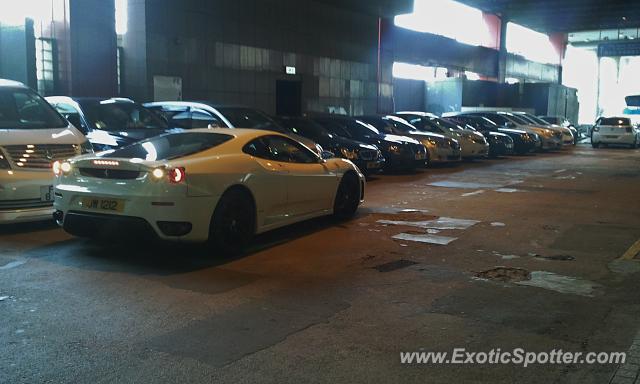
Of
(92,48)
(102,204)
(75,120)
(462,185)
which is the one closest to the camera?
(102,204)

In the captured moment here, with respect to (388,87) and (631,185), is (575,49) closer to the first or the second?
(388,87)

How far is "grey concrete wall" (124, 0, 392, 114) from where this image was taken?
20.2m

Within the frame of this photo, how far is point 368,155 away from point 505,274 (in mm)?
8066

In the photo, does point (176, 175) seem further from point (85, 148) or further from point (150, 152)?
point (85, 148)

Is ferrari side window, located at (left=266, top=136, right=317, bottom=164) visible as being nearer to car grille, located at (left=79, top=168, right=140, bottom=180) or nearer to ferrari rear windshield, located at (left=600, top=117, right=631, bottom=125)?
car grille, located at (left=79, top=168, right=140, bottom=180)

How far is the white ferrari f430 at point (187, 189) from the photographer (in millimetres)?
6465

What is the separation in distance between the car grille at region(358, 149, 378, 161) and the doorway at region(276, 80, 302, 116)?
11.7 meters

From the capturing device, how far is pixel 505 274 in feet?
21.5

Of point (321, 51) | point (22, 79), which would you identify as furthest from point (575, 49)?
point (22, 79)

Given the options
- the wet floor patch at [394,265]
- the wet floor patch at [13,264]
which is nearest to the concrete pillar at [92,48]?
the wet floor patch at [13,264]

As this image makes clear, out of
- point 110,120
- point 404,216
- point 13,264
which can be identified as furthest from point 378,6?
point 13,264

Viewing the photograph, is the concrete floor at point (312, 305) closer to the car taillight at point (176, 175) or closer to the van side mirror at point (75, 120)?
the car taillight at point (176, 175)

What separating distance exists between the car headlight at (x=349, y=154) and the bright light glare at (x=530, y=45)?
33831mm

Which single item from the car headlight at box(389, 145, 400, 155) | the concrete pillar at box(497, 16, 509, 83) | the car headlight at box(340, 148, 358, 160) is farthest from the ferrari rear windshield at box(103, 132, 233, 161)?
the concrete pillar at box(497, 16, 509, 83)
